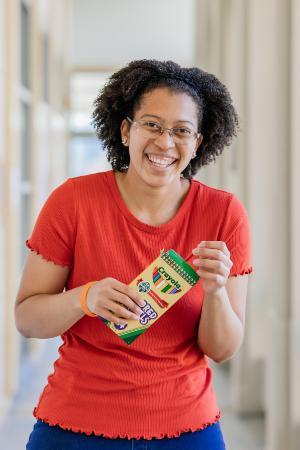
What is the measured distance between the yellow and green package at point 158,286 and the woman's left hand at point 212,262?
0.03m

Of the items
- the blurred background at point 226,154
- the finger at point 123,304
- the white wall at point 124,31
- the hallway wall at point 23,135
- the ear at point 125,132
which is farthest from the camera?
the white wall at point 124,31

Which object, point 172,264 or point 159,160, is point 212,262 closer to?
point 172,264

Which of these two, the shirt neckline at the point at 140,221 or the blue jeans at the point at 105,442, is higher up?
the shirt neckline at the point at 140,221

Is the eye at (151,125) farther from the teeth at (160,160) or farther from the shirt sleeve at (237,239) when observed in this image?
the shirt sleeve at (237,239)

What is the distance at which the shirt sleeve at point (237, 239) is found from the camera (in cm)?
138

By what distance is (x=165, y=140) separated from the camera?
135 centimetres

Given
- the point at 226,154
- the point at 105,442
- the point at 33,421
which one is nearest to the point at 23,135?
the point at 226,154

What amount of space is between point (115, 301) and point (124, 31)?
6313mm

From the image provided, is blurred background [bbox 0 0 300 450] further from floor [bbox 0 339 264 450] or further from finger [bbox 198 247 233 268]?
finger [bbox 198 247 233 268]

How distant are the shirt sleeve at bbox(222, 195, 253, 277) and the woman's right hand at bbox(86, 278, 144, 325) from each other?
0.76 feet

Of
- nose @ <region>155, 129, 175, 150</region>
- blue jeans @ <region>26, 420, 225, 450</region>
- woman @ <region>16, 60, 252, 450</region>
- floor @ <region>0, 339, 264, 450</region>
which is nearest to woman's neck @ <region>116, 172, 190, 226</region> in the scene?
woman @ <region>16, 60, 252, 450</region>

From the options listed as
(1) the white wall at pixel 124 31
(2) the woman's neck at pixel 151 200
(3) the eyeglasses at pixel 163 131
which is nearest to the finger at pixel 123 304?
(2) the woman's neck at pixel 151 200

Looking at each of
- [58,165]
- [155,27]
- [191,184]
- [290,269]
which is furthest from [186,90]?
[155,27]

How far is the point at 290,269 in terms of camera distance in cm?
288
